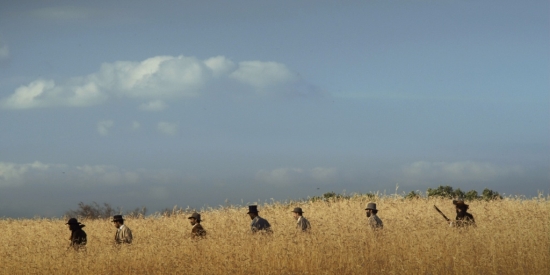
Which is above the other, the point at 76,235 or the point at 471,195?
the point at 471,195

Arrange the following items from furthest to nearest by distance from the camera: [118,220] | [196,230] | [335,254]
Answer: [118,220]
[196,230]
[335,254]

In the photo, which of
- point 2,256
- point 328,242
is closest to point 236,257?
point 328,242

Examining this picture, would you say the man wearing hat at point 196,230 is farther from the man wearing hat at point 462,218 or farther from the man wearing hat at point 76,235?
the man wearing hat at point 462,218

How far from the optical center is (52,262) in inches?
540

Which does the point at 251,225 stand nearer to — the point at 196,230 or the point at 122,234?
the point at 196,230

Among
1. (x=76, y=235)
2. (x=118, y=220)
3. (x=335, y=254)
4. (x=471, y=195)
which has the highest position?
(x=471, y=195)

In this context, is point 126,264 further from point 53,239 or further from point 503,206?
point 503,206

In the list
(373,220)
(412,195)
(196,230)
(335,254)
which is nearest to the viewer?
(335,254)

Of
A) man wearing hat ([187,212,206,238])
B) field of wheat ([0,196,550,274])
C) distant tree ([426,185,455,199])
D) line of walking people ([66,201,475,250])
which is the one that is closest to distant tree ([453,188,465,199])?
distant tree ([426,185,455,199])

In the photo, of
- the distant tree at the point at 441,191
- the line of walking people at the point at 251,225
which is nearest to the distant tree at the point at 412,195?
the distant tree at the point at 441,191

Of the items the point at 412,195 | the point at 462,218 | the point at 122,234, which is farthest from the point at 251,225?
the point at 412,195

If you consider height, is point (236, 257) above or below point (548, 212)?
below

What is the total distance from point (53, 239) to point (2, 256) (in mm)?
4792

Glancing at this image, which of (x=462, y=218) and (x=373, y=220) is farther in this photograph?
(x=462, y=218)
